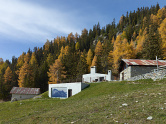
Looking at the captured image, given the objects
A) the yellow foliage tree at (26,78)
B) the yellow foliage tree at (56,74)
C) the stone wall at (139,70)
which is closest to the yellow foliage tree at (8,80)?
the yellow foliage tree at (26,78)

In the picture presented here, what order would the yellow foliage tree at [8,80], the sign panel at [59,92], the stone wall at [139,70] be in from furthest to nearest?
1. the yellow foliage tree at [8,80]
2. the sign panel at [59,92]
3. the stone wall at [139,70]

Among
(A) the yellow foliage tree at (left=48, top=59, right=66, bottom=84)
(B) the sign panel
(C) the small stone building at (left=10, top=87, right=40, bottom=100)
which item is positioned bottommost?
(C) the small stone building at (left=10, top=87, right=40, bottom=100)

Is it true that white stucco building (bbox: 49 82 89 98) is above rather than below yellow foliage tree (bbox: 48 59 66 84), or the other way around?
below

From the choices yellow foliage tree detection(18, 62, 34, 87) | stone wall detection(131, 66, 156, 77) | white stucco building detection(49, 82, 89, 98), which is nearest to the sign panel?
white stucco building detection(49, 82, 89, 98)

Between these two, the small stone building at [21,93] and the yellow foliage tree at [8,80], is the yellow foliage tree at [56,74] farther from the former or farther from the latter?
the yellow foliage tree at [8,80]

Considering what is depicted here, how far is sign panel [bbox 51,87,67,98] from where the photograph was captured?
114 feet

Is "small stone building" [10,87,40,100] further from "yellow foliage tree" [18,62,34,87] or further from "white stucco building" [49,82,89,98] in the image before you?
"yellow foliage tree" [18,62,34,87]

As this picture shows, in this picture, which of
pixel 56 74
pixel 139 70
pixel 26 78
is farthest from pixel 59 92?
pixel 26 78

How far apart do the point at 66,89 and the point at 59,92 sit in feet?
6.93

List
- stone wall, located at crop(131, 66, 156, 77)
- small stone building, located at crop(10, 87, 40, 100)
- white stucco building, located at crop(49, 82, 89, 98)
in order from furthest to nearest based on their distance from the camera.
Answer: small stone building, located at crop(10, 87, 40, 100) → white stucco building, located at crop(49, 82, 89, 98) → stone wall, located at crop(131, 66, 156, 77)

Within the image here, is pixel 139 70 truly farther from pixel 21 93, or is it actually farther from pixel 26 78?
pixel 26 78

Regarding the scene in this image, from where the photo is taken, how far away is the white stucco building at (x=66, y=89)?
1298 inches

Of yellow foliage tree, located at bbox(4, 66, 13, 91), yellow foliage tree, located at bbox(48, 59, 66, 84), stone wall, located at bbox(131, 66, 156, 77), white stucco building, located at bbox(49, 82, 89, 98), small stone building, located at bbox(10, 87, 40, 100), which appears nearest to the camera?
stone wall, located at bbox(131, 66, 156, 77)

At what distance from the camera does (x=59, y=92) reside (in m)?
35.5
